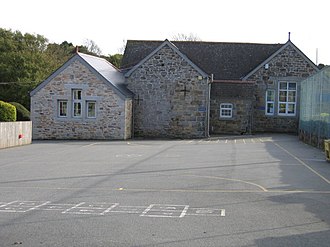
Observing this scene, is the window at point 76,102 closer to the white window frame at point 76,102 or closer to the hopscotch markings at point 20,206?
→ the white window frame at point 76,102

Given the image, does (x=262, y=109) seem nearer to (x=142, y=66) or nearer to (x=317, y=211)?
(x=142, y=66)

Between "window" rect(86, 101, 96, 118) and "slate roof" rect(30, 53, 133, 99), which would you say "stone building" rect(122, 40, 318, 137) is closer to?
"slate roof" rect(30, 53, 133, 99)

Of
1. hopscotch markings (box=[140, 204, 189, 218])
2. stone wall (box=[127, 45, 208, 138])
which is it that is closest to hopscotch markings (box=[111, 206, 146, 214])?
hopscotch markings (box=[140, 204, 189, 218])

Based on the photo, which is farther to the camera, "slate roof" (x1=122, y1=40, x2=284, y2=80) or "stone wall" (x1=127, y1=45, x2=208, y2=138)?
"slate roof" (x1=122, y1=40, x2=284, y2=80)

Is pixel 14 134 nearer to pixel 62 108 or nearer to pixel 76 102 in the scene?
pixel 62 108

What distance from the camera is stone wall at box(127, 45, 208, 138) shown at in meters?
37.0

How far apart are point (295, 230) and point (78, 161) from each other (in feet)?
43.5

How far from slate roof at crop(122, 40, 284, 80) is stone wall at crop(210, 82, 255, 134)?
1937 millimetres

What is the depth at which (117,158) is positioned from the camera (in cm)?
2161

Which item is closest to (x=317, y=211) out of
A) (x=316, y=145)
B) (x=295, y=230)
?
(x=295, y=230)

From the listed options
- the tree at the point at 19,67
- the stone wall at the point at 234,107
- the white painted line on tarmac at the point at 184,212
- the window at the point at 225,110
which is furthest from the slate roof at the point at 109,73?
the white painted line on tarmac at the point at 184,212

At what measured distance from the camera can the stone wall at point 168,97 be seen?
37.0 m

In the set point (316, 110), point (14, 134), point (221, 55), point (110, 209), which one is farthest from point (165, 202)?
point (221, 55)

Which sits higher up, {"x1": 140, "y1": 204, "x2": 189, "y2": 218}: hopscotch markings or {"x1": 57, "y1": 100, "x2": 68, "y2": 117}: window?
{"x1": 57, "y1": 100, "x2": 68, "y2": 117}: window
